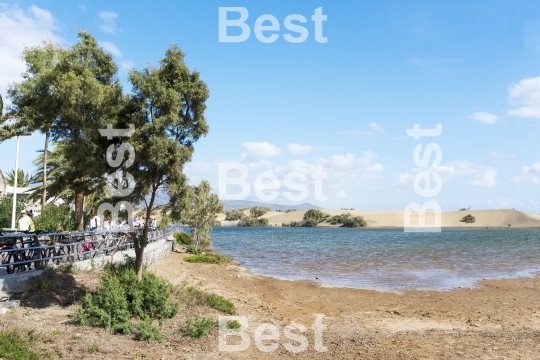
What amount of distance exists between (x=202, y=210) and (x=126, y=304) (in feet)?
77.0

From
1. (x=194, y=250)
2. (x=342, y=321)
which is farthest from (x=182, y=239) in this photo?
(x=342, y=321)

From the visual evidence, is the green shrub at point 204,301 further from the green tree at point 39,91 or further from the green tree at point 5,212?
the green tree at point 5,212

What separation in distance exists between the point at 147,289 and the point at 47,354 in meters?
4.31

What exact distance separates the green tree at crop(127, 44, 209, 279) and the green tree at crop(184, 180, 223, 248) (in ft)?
70.4

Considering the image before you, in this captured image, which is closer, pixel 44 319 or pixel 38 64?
pixel 44 319

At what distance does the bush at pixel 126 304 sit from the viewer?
10.6 m

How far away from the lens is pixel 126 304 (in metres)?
11.5

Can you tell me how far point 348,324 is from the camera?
1312 centimetres

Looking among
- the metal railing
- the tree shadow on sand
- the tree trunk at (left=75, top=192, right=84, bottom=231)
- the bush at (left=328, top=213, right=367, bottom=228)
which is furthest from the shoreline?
the bush at (left=328, top=213, right=367, bottom=228)

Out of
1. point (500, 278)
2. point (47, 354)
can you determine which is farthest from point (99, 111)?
point (500, 278)

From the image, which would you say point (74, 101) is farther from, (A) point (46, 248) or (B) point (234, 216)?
(B) point (234, 216)

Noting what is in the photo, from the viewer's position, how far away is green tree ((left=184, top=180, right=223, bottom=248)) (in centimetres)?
3472

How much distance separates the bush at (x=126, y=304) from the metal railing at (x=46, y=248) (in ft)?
7.74

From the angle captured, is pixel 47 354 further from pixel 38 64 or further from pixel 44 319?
pixel 38 64
